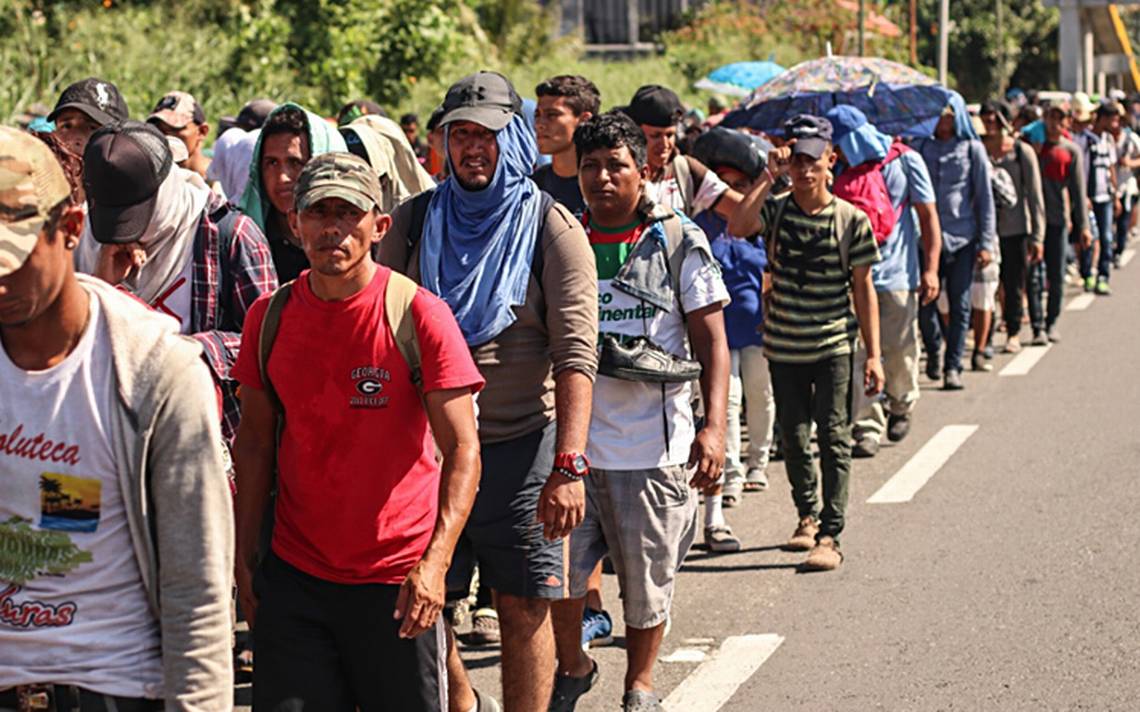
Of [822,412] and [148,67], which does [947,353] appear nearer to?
[822,412]

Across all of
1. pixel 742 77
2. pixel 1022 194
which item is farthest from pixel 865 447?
pixel 742 77

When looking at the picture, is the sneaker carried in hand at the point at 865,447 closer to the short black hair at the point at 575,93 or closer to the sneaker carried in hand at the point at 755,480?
the sneaker carried in hand at the point at 755,480

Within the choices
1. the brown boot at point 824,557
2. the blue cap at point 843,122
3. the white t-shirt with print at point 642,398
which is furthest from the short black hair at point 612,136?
the blue cap at point 843,122

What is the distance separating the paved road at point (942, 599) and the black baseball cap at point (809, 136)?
5.75 feet

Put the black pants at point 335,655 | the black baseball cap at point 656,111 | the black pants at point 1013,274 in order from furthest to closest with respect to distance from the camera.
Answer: the black pants at point 1013,274
the black baseball cap at point 656,111
the black pants at point 335,655

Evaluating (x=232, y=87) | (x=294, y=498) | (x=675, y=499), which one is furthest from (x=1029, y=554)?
(x=232, y=87)

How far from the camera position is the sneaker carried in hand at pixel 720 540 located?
8461 millimetres

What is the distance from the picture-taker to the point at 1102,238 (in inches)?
728

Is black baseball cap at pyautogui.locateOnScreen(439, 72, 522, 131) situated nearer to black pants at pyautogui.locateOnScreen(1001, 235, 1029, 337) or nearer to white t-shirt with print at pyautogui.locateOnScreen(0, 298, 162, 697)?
white t-shirt with print at pyautogui.locateOnScreen(0, 298, 162, 697)

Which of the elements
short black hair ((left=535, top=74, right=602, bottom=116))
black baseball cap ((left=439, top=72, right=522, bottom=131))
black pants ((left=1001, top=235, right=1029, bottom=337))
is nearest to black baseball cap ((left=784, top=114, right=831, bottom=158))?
short black hair ((left=535, top=74, right=602, bottom=116))

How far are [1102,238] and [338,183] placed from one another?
50.0ft

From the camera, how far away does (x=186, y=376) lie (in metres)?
3.13

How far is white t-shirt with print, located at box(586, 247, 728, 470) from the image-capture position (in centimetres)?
598

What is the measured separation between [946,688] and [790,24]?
3168 cm
